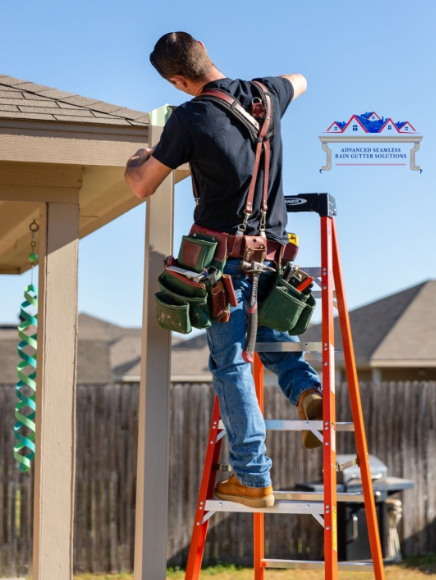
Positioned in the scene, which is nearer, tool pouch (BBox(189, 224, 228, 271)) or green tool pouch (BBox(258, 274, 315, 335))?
tool pouch (BBox(189, 224, 228, 271))

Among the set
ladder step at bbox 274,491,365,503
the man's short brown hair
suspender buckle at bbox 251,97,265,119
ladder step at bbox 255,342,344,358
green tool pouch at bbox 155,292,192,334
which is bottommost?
ladder step at bbox 274,491,365,503

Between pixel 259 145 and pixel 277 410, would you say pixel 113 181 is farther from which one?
pixel 277 410

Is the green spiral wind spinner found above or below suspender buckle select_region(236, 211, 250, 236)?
below

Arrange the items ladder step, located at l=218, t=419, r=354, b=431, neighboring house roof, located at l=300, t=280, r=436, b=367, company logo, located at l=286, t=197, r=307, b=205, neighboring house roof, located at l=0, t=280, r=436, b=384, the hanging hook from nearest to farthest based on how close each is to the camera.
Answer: ladder step, located at l=218, t=419, r=354, b=431 → company logo, located at l=286, t=197, r=307, b=205 → the hanging hook → neighboring house roof, located at l=300, t=280, r=436, b=367 → neighboring house roof, located at l=0, t=280, r=436, b=384

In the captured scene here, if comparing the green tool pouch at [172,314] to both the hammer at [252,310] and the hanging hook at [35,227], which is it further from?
the hanging hook at [35,227]

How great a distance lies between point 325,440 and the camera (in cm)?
289

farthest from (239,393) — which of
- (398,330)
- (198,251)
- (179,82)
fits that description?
(398,330)

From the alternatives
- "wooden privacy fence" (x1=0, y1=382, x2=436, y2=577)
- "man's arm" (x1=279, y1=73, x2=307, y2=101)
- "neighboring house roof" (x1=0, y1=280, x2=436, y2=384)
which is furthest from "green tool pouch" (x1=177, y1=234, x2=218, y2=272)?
"neighboring house roof" (x1=0, y1=280, x2=436, y2=384)

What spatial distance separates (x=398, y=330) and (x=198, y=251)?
14.4 metres

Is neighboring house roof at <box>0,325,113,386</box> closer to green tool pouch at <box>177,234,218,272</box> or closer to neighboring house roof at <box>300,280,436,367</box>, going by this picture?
neighboring house roof at <box>300,280,436,367</box>

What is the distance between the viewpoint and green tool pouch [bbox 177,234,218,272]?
2.73 meters

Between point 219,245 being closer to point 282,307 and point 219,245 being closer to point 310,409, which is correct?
point 282,307

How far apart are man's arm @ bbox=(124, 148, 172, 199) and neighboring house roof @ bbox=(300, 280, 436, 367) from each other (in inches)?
496

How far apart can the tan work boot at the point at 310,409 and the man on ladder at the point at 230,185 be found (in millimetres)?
299
